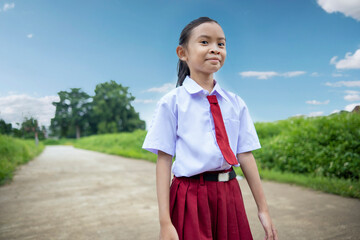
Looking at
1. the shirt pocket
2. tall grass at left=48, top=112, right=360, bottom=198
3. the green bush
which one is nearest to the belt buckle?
the shirt pocket

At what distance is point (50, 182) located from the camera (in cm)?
570

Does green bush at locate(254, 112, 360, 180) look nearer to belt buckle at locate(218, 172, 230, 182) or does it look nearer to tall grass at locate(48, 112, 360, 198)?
tall grass at locate(48, 112, 360, 198)

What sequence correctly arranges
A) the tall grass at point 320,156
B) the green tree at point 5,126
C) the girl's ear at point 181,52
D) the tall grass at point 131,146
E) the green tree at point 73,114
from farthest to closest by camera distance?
the green tree at point 73,114
the tall grass at point 131,146
the green tree at point 5,126
the tall grass at point 320,156
the girl's ear at point 181,52

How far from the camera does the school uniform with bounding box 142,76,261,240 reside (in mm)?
1282

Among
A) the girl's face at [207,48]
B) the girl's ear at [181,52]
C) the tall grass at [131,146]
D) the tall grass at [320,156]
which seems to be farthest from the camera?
the tall grass at [131,146]

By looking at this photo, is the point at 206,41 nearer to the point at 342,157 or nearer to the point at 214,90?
the point at 214,90

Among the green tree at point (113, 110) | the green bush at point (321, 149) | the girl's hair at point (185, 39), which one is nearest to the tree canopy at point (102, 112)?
the green tree at point (113, 110)

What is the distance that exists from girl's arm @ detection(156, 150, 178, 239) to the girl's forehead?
0.58m

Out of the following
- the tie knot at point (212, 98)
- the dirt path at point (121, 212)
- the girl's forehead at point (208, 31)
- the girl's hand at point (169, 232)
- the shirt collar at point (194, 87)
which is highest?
the girl's forehead at point (208, 31)

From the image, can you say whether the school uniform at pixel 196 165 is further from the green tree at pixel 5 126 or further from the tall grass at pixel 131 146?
the tall grass at pixel 131 146

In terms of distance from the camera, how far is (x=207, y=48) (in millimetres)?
1354

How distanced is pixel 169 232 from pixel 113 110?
25.1 m

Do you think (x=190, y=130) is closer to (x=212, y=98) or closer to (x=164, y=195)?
(x=212, y=98)

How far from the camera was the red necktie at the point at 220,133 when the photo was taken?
50.3 inches
